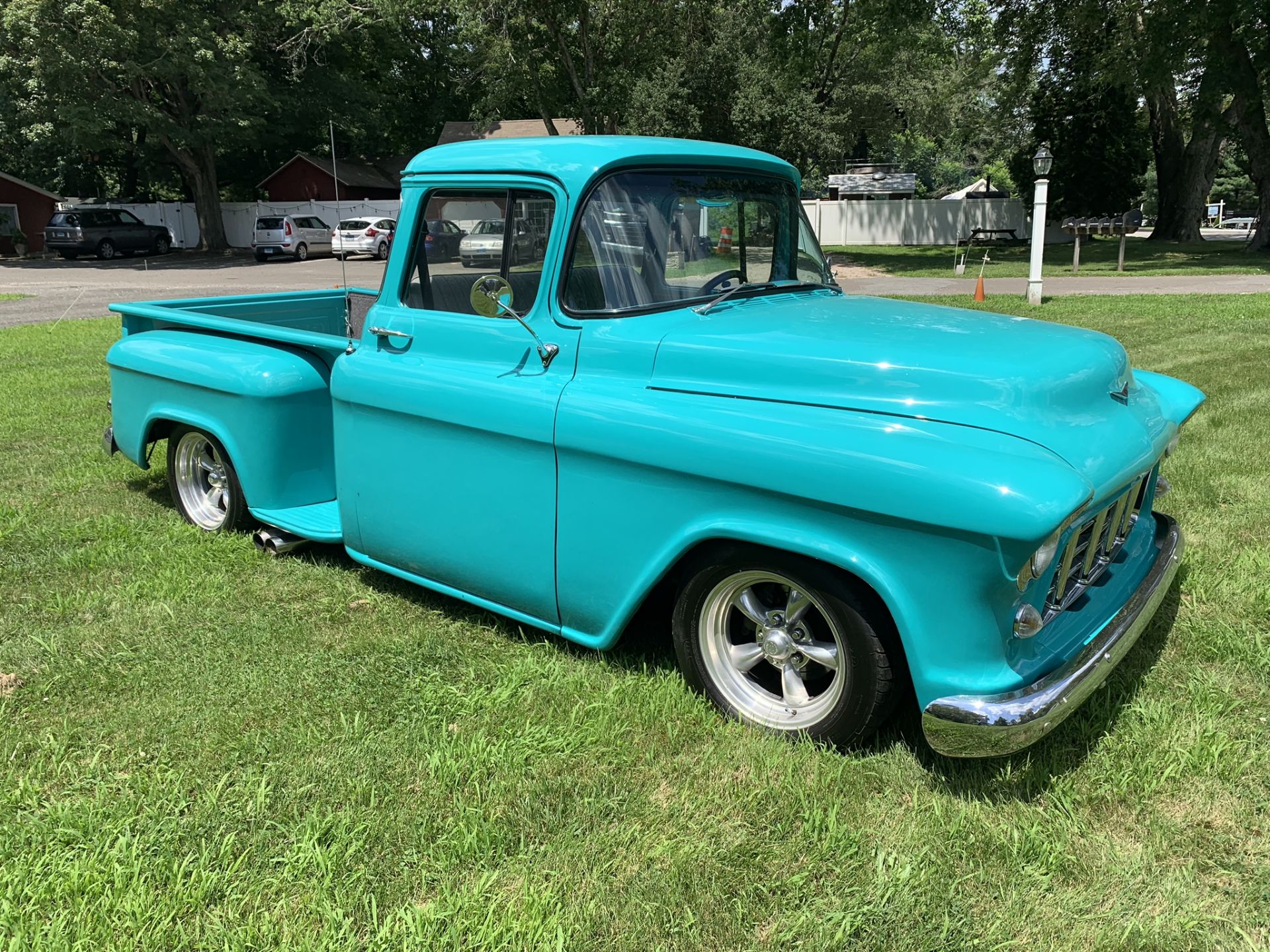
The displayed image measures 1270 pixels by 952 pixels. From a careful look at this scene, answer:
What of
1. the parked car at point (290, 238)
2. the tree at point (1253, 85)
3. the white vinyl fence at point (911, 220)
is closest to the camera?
the tree at point (1253, 85)

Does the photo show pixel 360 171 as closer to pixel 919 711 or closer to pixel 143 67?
pixel 143 67

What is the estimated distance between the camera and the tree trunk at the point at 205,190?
1289 inches

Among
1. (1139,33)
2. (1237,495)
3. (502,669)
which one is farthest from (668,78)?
A: (502,669)

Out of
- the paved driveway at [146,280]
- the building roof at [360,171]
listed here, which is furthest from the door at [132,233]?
the building roof at [360,171]

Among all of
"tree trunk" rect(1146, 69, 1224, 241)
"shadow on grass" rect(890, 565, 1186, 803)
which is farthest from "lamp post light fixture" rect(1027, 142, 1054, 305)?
"tree trunk" rect(1146, 69, 1224, 241)

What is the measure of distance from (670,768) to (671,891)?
52cm

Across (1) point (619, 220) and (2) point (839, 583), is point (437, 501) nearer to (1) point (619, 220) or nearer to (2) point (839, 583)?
(1) point (619, 220)

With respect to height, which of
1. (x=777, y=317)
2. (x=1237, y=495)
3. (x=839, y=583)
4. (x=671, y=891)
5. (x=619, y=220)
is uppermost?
(x=619, y=220)

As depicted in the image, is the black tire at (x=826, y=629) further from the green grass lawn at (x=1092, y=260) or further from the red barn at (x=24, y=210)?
the red barn at (x=24, y=210)

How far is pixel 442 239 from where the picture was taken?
3658 mm

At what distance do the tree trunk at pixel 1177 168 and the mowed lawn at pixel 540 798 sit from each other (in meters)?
28.3

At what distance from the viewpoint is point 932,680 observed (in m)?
2.53

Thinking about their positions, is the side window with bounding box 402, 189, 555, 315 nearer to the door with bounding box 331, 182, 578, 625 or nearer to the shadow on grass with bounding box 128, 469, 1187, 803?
the door with bounding box 331, 182, 578, 625

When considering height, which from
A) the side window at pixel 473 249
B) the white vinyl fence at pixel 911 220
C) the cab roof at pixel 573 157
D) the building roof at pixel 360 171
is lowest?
the side window at pixel 473 249
